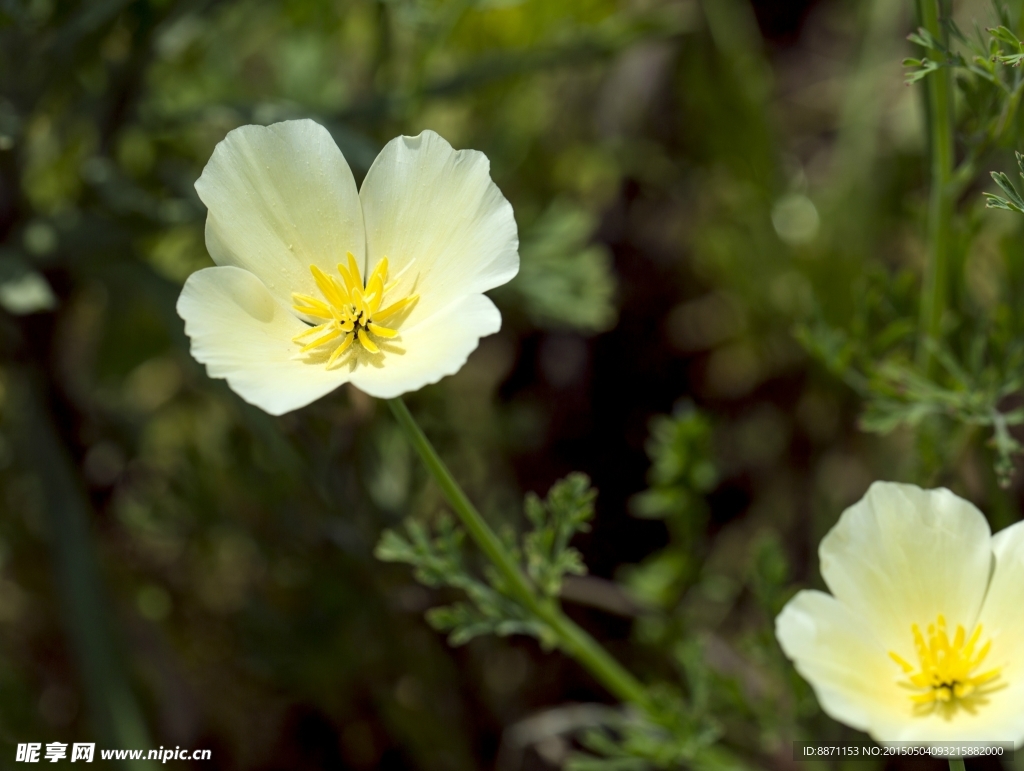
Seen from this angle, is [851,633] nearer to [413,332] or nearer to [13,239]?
[413,332]

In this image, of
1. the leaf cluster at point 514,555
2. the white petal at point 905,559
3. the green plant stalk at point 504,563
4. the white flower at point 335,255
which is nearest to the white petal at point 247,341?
the white flower at point 335,255

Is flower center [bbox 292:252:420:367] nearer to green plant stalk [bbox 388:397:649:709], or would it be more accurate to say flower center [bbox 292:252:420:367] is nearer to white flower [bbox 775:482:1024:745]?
green plant stalk [bbox 388:397:649:709]

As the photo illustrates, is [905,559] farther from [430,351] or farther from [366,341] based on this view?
[366,341]

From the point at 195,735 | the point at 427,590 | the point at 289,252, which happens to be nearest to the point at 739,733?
the point at 427,590

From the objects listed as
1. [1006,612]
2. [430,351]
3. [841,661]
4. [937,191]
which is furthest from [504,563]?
[937,191]

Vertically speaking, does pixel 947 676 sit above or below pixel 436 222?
below

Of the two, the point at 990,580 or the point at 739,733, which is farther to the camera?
the point at 739,733
